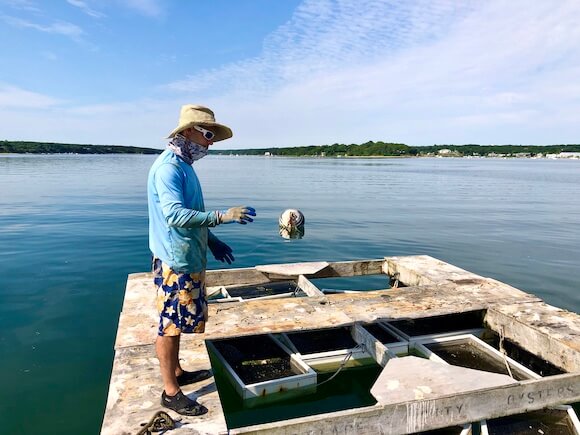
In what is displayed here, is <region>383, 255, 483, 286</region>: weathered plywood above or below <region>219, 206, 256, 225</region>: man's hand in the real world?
below

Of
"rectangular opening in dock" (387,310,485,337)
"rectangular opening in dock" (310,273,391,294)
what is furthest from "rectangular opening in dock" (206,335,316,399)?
"rectangular opening in dock" (310,273,391,294)

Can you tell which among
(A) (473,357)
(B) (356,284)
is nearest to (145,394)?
(A) (473,357)

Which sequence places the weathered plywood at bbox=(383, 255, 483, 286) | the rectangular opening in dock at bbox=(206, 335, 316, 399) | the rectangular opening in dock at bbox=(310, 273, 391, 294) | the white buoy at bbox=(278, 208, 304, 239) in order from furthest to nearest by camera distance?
the white buoy at bbox=(278, 208, 304, 239) < the rectangular opening in dock at bbox=(310, 273, 391, 294) < the weathered plywood at bbox=(383, 255, 483, 286) < the rectangular opening in dock at bbox=(206, 335, 316, 399)

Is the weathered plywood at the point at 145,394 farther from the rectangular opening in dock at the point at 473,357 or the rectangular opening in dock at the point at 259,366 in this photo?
the rectangular opening in dock at the point at 473,357

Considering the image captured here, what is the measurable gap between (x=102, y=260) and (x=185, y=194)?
394 inches

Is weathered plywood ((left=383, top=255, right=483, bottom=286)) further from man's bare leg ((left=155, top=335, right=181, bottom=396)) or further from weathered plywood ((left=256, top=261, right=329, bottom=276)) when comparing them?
man's bare leg ((left=155, top=335, right=181, bottom=396))

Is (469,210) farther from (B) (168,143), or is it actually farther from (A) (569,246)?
(B) (168,143)

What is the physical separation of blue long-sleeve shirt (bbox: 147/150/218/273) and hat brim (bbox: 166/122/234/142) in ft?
0.69

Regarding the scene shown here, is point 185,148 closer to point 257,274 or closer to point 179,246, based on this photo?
point 179,246

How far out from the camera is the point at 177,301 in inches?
145

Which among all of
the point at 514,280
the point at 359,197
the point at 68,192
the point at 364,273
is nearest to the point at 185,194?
the point at 364,273

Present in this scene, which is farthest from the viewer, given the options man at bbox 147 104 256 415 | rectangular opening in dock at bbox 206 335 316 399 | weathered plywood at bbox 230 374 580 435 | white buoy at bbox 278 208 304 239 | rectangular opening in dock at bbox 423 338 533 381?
white buoy at bbox 278 208 304 239

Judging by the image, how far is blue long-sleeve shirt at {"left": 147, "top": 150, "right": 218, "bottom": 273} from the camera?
11.2ft

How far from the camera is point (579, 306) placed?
9.70 metres
